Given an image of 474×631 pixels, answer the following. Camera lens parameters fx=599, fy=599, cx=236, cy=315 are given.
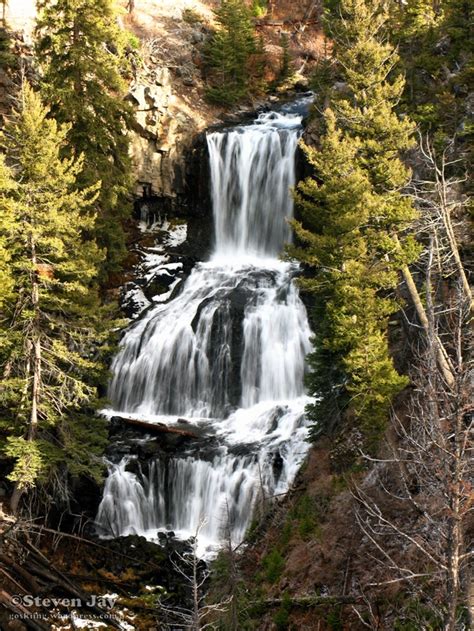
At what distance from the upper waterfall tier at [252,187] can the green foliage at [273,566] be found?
1848 cm

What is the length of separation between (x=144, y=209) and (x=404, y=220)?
1956 centimetres

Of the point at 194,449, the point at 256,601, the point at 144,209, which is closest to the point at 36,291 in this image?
the point at 194,449

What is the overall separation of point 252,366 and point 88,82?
12755 millimetres

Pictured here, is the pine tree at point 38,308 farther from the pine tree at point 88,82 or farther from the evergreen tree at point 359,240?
the evergreen tree at point 359,240

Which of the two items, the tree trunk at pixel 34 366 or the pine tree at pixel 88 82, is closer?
the tree trunk at pixel 34 366

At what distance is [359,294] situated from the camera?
16.1 metres

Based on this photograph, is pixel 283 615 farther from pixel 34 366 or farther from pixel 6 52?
pixel 6 52

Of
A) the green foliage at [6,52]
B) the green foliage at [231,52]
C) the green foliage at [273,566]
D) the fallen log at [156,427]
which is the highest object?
the green foliage at [231,52]

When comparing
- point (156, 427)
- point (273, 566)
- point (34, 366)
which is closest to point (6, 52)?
point (34, 366)

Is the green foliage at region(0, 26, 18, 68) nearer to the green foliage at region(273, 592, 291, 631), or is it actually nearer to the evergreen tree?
the evergreen tree

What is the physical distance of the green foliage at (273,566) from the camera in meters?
14.0

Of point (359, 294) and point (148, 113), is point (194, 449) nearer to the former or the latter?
point (359, 294)

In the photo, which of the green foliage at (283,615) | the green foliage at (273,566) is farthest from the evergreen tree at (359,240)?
the green foliage at (283,615)

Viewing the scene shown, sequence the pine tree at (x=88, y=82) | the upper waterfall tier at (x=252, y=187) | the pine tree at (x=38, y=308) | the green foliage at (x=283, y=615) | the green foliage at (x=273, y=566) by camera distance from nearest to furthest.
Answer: the green foliage at (x=283, y=615) < the green foliage at (x=273, y=566) < the pine tree at (x=38, y=308) < the pine tree at (x=88, y=82) < the upper waterfall tier at (x=252, y=187)
